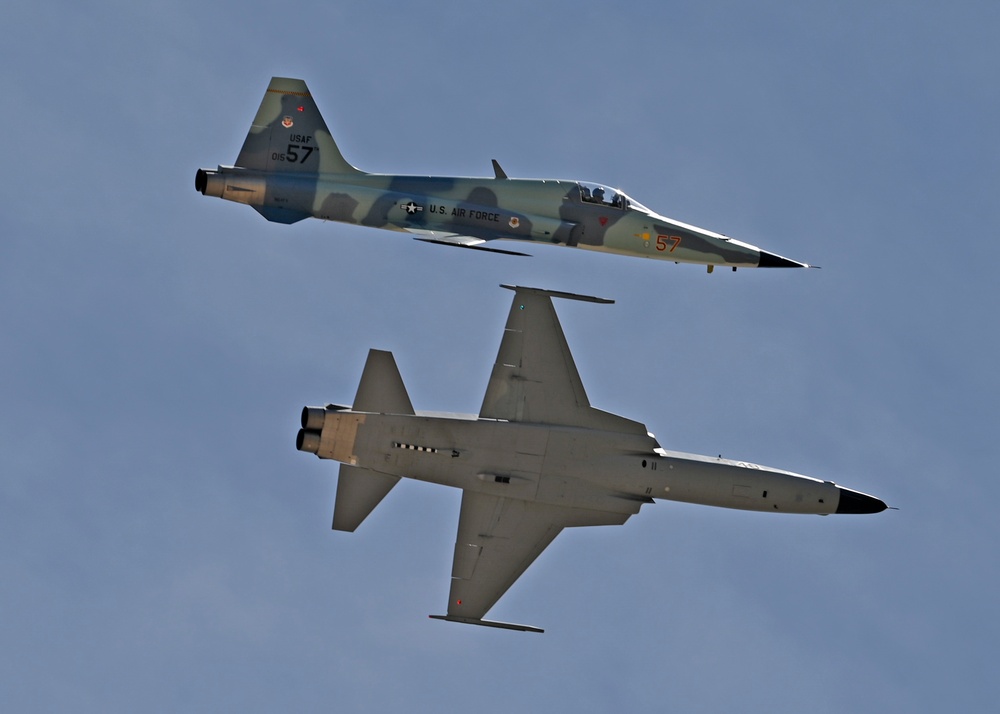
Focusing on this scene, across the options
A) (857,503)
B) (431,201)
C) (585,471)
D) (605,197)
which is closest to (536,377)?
(585,471)

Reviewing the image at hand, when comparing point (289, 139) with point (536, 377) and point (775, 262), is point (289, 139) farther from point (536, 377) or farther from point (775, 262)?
point (775, 262)

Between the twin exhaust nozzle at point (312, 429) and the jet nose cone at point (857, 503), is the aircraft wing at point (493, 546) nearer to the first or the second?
the twin exhaust nozzle at point (312, 429)

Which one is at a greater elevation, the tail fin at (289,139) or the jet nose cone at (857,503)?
the tail fin at (289,139)

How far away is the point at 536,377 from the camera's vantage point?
4625 cm

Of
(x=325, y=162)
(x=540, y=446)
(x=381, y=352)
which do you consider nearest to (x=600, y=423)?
(x=540, y=446)

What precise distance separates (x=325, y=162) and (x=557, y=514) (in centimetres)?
969

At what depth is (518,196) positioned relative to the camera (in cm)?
4784

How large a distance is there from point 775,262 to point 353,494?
38.3 feet

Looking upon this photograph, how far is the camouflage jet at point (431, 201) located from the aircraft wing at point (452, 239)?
23 mm

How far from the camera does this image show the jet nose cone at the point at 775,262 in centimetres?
4888

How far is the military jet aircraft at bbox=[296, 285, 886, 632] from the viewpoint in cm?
4478

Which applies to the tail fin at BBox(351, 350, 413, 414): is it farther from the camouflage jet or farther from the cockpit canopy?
the cockpit canopy

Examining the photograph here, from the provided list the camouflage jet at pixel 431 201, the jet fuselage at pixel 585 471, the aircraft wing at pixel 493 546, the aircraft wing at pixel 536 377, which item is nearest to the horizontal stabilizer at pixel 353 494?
the jet fuselage at pixel 585 471

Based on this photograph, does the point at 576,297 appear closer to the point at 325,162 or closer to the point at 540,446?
the point at 540,446
